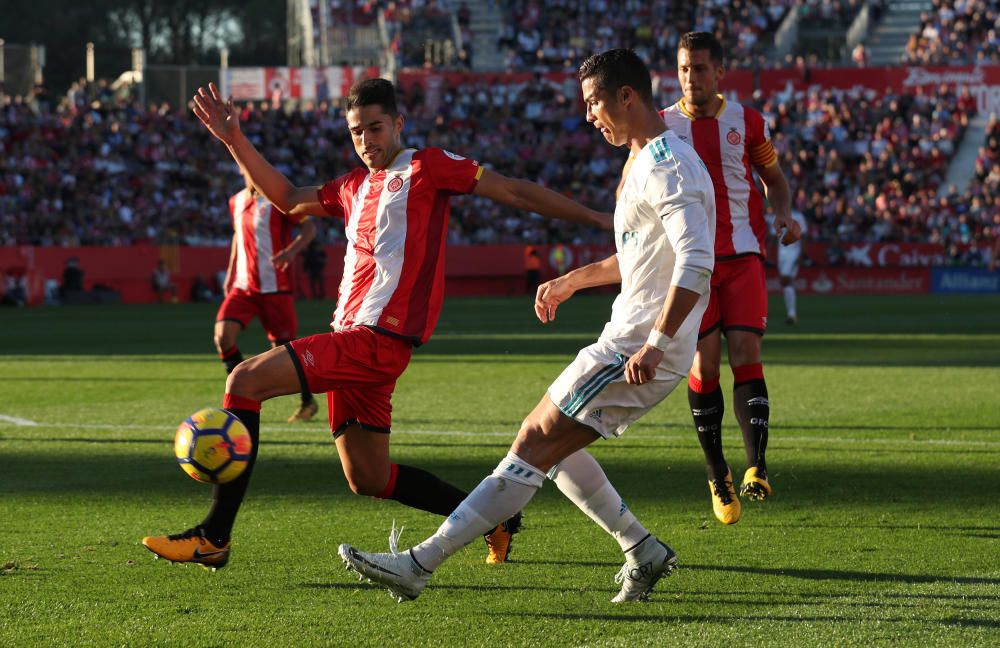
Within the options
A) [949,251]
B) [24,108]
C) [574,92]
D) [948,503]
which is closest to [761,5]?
[574,92]

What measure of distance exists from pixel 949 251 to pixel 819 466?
34.6m

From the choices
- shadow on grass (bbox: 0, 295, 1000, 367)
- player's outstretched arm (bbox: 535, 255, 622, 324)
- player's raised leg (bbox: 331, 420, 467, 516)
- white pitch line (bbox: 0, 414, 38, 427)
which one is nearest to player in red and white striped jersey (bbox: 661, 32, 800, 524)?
player's raised leg (bbox: 331, 420, 467, 516)

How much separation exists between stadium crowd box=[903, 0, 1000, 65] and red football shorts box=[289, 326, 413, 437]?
43.1 m

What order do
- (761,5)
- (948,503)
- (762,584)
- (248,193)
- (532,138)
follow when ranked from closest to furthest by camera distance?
1. (762,584)
2. (948,503)
3. (248,193)
4. (532,138)
5. (761,5)

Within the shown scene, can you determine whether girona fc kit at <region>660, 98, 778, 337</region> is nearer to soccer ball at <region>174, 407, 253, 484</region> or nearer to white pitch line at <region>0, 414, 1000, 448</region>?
white pitch line at <region>0, 414, 1000, 448</region>

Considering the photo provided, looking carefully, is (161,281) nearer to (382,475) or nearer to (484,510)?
(382,475)

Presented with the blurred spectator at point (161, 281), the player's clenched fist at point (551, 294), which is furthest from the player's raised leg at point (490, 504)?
the blurred spectator at point (161, 281)

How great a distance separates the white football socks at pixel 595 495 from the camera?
221 inches

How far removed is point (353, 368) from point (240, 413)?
18.7 inches

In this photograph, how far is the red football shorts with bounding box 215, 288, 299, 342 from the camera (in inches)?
477

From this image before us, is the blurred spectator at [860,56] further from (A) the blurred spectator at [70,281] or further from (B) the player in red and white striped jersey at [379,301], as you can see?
(B) the player in red and white striped jersey at [379,301]

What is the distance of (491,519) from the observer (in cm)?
530

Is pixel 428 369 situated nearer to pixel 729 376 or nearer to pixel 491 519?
pixel 729 376

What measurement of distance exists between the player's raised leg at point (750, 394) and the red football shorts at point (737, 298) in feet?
0.20
